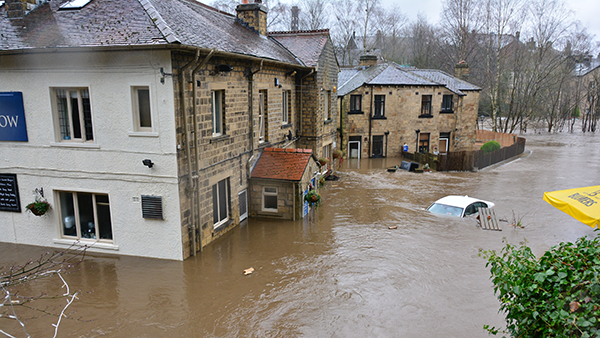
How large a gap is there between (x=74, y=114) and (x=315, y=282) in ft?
25.7

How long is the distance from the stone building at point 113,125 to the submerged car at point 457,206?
835 centimetres

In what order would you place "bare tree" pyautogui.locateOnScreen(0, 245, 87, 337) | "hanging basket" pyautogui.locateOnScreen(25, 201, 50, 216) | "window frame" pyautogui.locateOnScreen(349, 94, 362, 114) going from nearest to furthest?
1. "bare tree" pyautogui.locateOnScreen(0, 245, 87, 337)
2. "hanging basket" pyautogui.locateOnScreen(25, 201, 50, 216)
3. "window frame" pyautogui.locateOnScreen(349, 94, 362, 114)

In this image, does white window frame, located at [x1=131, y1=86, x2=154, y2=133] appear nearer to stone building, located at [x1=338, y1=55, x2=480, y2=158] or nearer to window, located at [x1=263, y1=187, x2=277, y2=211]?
window, located at [x1=263, y1=187, x2=277, y2=211]

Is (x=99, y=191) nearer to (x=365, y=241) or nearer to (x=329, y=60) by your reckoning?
(x=365, y=241)

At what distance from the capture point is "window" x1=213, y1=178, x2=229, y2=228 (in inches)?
503

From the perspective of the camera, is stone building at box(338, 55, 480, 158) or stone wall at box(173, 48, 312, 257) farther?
stone building at box(338, 55, 480, 158)

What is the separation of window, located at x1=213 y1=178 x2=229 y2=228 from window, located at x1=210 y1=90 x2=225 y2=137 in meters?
1.66

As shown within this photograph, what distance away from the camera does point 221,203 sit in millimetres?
13219

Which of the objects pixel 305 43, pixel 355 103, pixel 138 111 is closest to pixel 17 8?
pixel 138 111

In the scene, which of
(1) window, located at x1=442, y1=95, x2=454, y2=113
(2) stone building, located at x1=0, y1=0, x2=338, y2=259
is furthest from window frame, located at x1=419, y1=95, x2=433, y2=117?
(2) stone building, located at x1=0, y1=0, x2=338, y2=259

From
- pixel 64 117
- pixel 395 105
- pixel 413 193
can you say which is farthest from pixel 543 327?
pixel 395 105

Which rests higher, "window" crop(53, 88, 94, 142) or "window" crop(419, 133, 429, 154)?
"window" crop(53, 88, 94, 142)

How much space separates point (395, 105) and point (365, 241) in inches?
729

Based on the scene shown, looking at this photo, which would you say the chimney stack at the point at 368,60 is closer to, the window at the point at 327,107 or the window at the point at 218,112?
the window at the point at 327,107
